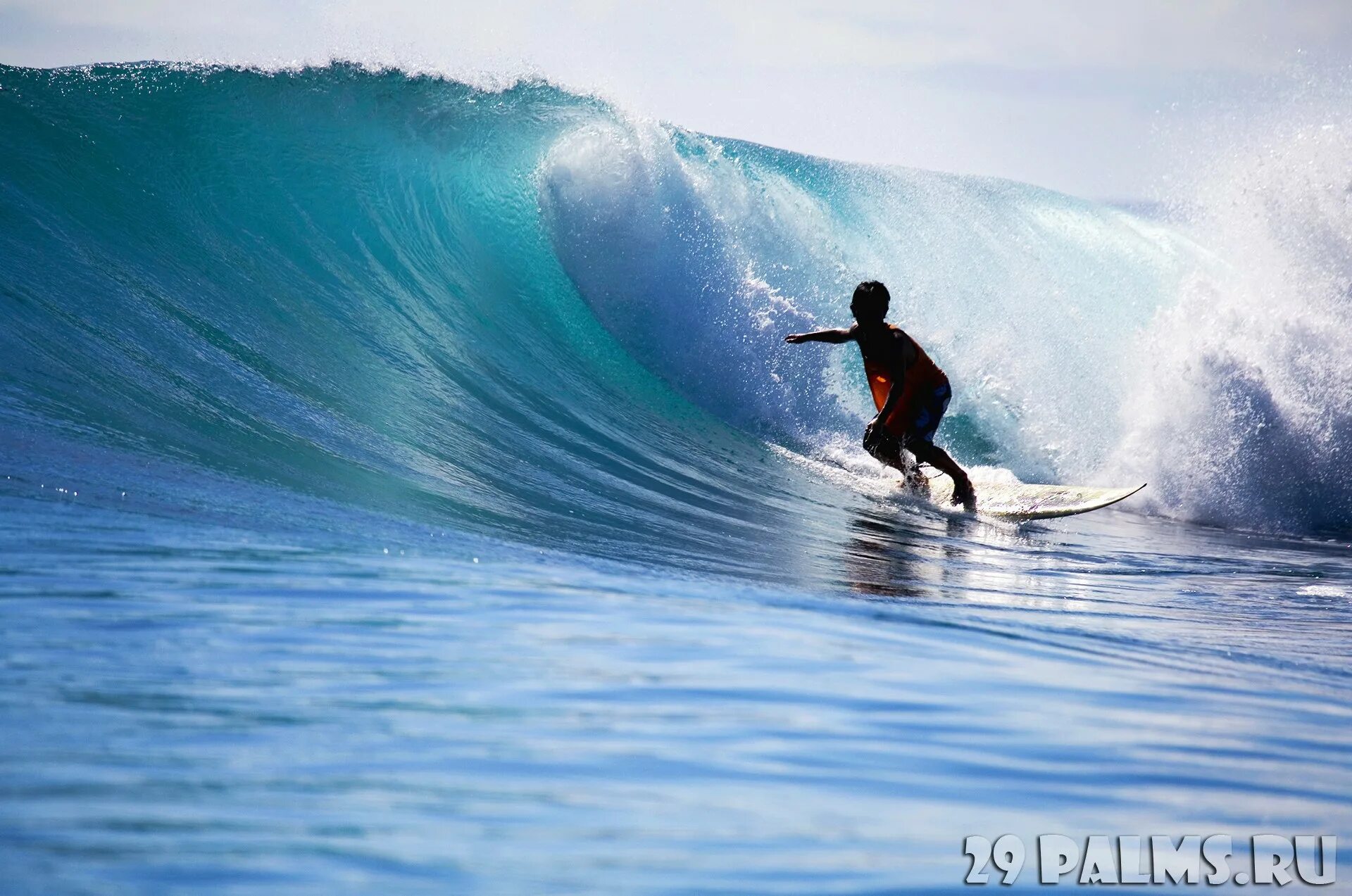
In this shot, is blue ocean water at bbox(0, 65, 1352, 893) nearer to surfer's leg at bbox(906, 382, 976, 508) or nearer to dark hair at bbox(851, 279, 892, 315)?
surfer's leg at bbox(906, 382, 976, 508)

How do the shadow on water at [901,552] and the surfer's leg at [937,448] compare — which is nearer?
the shadow on water at [901,552]

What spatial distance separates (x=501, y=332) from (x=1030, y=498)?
12.2 ft

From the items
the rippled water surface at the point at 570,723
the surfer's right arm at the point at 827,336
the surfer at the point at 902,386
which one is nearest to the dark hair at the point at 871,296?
the surfer at the point at 902,386

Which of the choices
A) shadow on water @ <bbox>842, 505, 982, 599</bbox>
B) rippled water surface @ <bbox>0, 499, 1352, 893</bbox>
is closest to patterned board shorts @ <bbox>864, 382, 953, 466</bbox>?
shadow on water @ <bbox>842, 505, 982, 599</bbox>

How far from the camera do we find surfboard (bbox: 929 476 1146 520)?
7129mm

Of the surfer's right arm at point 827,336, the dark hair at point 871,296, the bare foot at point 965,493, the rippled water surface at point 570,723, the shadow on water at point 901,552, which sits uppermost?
the dark hair at point 871,296

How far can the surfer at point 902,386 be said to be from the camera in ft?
22.9

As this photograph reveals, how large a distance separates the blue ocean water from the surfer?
12.7 inches

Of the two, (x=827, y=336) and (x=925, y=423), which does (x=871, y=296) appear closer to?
(x=827, y=336)

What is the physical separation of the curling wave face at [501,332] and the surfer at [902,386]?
0.68 meters

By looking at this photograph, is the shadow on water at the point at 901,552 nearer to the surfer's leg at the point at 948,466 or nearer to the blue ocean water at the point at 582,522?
the blue ocean water at the point at 582,522

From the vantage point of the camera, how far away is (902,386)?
690cm

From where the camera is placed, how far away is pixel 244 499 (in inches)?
187

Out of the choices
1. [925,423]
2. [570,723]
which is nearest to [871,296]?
[925,423]
